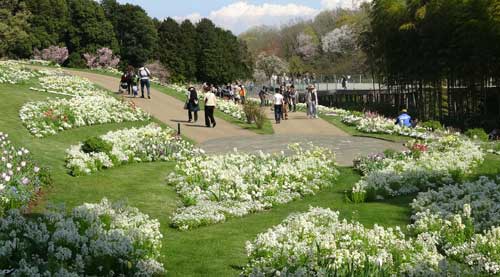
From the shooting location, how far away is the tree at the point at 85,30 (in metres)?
53.6

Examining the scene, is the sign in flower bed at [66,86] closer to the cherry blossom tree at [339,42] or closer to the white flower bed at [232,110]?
the white flower bed at [232,110]

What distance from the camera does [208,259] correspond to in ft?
25.0

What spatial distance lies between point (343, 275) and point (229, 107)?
2307 centimetres

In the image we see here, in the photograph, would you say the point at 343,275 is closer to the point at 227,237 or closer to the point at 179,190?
the point at 227,237

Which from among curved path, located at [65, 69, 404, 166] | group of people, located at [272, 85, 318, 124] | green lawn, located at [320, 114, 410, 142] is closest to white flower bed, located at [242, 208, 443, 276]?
curved path, located at [65, 69, 404, 166]

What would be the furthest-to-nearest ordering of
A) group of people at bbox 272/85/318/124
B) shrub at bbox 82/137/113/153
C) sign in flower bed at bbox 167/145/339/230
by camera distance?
group of people at bbox 272/85/318/124 < shrub at bbox 82/137/113/153 < sign in flower bed at bbox 167/145/339/230

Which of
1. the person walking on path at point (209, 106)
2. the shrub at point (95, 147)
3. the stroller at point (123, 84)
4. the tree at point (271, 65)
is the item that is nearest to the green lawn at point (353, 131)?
the person walking on path at point (209, 106)

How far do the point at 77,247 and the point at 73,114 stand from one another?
1348cm

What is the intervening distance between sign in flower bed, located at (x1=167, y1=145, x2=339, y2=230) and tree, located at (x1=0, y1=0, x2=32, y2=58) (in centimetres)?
3531

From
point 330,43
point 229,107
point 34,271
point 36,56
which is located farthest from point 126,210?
point 330,43

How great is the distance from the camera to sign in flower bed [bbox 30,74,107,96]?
1033 inches

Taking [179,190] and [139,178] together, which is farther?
[139,178]

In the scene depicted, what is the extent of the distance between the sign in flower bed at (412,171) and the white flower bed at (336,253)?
3.68 metres

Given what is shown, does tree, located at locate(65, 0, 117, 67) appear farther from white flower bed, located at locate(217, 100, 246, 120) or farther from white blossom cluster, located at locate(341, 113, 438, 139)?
white blossom cluster, located at locate(341, 113, 438, 139)
